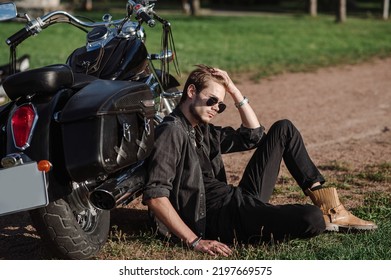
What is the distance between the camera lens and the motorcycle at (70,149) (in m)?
3.97

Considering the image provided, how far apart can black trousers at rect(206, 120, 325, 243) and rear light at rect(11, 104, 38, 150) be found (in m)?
1.23

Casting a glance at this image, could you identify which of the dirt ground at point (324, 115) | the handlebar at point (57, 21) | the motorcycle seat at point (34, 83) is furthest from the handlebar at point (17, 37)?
the dirt ground at point (324, 115)

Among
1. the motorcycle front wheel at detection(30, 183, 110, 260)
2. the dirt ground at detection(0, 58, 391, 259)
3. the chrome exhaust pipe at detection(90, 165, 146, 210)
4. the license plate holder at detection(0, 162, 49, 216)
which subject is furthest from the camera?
the dirt ground at detection(0, 58, 391, 259)

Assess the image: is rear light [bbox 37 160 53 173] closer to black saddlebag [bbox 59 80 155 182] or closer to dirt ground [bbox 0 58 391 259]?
black saddlebag [bbox 59 80 155 182]

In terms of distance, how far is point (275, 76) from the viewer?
13.1 meters

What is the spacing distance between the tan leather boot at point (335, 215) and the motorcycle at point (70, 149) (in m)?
1.13

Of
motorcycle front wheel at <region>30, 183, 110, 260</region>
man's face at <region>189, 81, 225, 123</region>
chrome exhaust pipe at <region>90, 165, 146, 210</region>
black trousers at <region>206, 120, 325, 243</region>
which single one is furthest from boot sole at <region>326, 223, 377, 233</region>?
motorcycle front wheel at <region>30, 183, 110, 260</region>

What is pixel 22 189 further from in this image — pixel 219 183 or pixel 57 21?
pixel 57 21

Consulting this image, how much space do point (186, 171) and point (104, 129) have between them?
2.43 feet

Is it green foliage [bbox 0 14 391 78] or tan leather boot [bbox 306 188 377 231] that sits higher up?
tan leather boot [bbox 306 188 377 231]

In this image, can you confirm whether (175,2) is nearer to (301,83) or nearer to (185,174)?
(301,83)

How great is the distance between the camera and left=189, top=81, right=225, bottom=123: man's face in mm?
4676

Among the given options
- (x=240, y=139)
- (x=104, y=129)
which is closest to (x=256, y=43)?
(x=240, y=139)

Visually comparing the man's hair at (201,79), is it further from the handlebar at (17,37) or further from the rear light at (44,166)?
the rear light at (44,166)
